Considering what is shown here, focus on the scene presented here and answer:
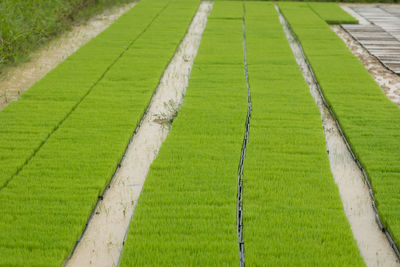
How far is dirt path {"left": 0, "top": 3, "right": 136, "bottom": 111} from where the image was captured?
17.3ft

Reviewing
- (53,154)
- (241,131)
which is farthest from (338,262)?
(53,154)

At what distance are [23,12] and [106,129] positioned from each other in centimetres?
384

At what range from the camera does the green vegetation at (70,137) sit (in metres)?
2.69

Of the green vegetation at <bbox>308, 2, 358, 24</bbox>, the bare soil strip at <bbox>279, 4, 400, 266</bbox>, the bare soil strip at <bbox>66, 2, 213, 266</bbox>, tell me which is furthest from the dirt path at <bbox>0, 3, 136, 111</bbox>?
the green vegetation at <bbox>308, 2, 358, 24</bbox>

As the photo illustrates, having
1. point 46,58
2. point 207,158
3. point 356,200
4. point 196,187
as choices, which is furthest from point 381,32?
point 196,187

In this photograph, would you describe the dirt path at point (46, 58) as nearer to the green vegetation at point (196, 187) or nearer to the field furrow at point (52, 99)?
the field furrow at point (52, 99)

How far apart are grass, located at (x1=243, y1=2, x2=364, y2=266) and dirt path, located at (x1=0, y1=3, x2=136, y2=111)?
3089 mm

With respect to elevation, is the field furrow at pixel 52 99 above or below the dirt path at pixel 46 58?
above

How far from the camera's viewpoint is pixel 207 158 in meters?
3.63

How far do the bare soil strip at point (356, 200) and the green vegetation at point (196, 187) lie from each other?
2.94 feet

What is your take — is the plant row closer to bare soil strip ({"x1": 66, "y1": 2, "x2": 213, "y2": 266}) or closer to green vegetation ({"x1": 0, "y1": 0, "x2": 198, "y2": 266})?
bare soil strip ({"x1": 66, "y1": 2, "x2": 213, "y2": 266})

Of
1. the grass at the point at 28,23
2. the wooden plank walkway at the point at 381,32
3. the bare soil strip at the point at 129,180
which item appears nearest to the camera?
the bare soil strip at the point at 129,180

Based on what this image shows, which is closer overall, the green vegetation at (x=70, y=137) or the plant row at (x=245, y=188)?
the plant row at (x=245, y=188)

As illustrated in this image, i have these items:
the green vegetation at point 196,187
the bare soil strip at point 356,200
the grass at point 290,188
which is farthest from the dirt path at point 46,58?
the bare soil strip at point 356,200
